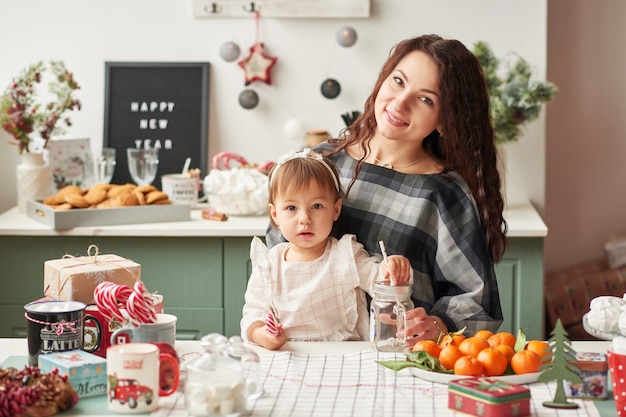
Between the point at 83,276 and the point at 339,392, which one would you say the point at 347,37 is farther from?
the point at 339,392

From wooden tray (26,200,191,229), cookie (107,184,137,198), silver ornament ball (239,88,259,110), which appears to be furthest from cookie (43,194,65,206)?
silver ornament ball (239,88,259,110)

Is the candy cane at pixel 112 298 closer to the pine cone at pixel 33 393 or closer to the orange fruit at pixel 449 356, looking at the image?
the pine cone at pixel 33 393

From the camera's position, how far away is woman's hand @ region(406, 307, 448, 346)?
6.70 feet

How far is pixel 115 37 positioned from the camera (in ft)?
12.4

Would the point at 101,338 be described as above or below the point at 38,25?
below

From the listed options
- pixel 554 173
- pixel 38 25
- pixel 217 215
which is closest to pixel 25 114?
pixel 38 25

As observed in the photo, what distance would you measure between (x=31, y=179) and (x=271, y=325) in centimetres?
179

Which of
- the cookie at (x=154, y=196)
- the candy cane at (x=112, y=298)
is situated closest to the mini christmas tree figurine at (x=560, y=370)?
the candy cane at (x=112, y=298)

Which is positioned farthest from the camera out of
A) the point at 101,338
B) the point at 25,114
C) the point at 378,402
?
the point at 25,114

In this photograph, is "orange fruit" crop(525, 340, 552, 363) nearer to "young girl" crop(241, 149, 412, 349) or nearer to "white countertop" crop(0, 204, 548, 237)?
"young girl" crop(241, 149, 412, 349)

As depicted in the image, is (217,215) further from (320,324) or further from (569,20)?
(569,20)

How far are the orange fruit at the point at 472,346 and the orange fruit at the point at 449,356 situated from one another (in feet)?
0.04

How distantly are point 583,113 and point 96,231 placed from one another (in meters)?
2.02

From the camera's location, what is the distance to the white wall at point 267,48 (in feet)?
12.1
